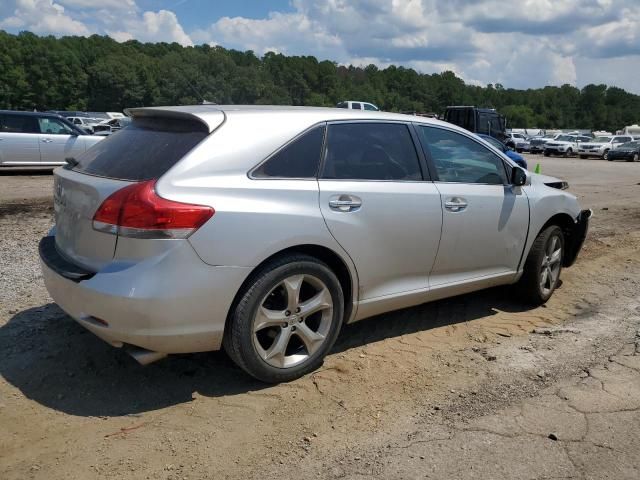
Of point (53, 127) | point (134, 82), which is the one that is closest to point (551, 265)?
point (53, 127)

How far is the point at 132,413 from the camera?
324 cm

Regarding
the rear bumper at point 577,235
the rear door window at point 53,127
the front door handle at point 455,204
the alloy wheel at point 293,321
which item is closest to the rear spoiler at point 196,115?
the alloy wheel at point 293,321

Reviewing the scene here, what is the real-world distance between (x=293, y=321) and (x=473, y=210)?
173 centimetres

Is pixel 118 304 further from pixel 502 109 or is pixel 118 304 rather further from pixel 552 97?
pixel 552 97

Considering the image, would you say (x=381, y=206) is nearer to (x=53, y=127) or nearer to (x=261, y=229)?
(x=261, y=229)

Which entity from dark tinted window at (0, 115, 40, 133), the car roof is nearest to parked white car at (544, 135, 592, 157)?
dark tinted window at (0, 115, 40, 133)

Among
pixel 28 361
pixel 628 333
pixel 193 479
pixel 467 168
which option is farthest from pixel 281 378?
pixel 628 333

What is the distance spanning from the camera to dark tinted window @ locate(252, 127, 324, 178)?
344cm

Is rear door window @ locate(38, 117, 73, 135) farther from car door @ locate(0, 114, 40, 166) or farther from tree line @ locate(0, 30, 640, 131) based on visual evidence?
tree line @ locate(0, 30, 640, 131)

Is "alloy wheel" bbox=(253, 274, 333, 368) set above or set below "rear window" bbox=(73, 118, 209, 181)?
below

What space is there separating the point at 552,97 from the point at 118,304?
486 ft

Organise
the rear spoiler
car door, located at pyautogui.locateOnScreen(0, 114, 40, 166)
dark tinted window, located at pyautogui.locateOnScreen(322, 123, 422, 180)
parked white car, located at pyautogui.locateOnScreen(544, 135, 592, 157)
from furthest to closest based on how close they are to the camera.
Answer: parked white car, located at pyautogui.locateOnScreen(544, 135, 592, 157)
car door, located at pyautogui.locateOnScreen(0, 114, 40, 166)
dark tinted window, located at pyautogui.locateOnScreen(322, 123, 422, 180)
the rear spoiler

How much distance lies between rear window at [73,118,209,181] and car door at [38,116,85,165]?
38.4 ft

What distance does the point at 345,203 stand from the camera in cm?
364
